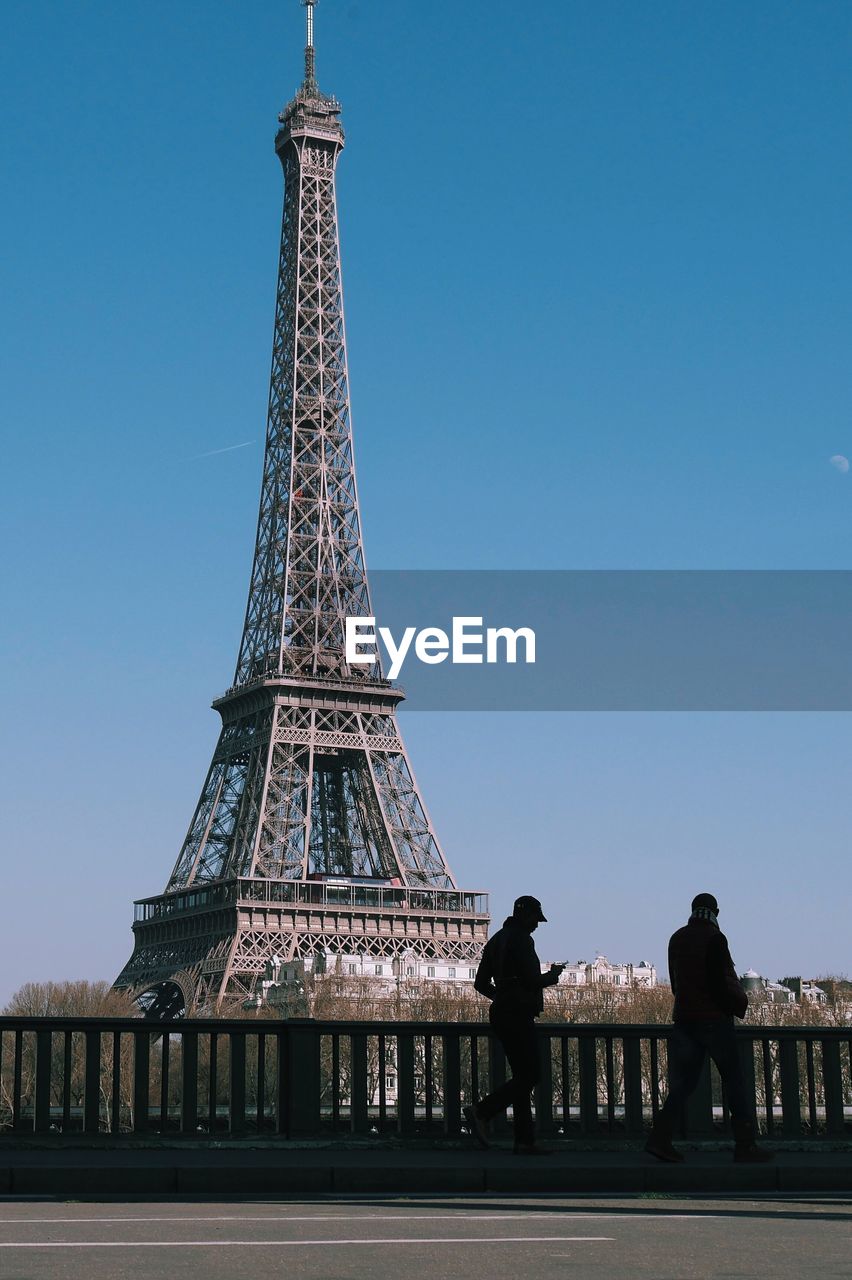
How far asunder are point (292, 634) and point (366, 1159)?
85647mm

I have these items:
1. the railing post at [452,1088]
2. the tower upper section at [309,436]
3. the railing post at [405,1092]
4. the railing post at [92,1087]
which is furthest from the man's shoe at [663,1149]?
the tower upper section at [309,436]

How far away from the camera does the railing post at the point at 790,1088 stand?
1719 centimetres

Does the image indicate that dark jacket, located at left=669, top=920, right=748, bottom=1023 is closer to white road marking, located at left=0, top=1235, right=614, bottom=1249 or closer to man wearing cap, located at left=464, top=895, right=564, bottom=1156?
man wearing cap, located at left=464, top=895, right=564, bottom=1156

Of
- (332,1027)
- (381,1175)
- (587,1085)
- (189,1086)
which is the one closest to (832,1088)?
(587,1085)

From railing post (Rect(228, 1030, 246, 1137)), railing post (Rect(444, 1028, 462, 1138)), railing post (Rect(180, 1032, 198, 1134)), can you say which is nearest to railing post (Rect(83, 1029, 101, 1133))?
railing post (Rect(180, 1032, 198, 1134))

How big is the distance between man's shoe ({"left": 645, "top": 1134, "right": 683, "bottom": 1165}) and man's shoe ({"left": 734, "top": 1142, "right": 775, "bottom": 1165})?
494 millimetres

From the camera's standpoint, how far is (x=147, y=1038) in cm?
1664

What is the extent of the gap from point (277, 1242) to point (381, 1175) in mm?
3514

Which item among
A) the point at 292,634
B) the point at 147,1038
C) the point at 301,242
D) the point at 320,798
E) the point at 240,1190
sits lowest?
the point at 240,1190

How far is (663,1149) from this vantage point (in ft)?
48.1

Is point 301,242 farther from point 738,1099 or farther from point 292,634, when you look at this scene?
point 738,1099

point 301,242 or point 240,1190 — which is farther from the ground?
point 301,242

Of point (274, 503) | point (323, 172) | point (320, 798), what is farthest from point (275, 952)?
point (323, 172)

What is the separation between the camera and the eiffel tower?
92.1m
